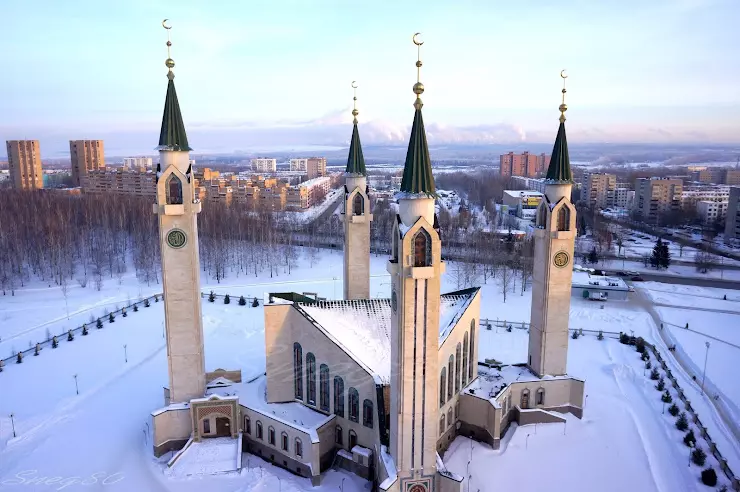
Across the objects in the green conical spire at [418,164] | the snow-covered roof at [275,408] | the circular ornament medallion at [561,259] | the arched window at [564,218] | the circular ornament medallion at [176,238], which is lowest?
the snow-covered roof at [275,408]

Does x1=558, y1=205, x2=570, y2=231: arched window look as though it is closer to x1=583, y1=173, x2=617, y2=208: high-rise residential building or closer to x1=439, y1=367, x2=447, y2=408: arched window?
x1=439, y1=367, x2=447, y2=408: arched window

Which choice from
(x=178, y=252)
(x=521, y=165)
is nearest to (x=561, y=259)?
(x=178, y=252)

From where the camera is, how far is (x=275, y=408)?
823 inches

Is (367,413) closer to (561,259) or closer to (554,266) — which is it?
(554,266)

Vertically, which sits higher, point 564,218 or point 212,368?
point 564,218

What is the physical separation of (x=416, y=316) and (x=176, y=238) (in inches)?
426

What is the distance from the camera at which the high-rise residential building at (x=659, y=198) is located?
Answer: 286 ft

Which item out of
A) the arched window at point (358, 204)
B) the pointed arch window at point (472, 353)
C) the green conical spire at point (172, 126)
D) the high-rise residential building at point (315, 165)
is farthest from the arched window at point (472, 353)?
Answer: the high-rise residential building at point (315, 165)

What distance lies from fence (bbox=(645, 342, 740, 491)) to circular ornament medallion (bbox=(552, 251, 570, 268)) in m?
9.47

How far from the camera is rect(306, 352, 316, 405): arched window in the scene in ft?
67.2

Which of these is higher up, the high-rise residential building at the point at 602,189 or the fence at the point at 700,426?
the high-rise residential building at the point at 602,189

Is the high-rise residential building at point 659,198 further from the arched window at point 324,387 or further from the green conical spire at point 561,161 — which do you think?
the arched window at point 324,387

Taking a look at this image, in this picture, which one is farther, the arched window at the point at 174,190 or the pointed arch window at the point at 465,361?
the pointed arch window at the point at 465,361

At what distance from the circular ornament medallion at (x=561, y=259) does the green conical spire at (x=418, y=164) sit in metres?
9.55
